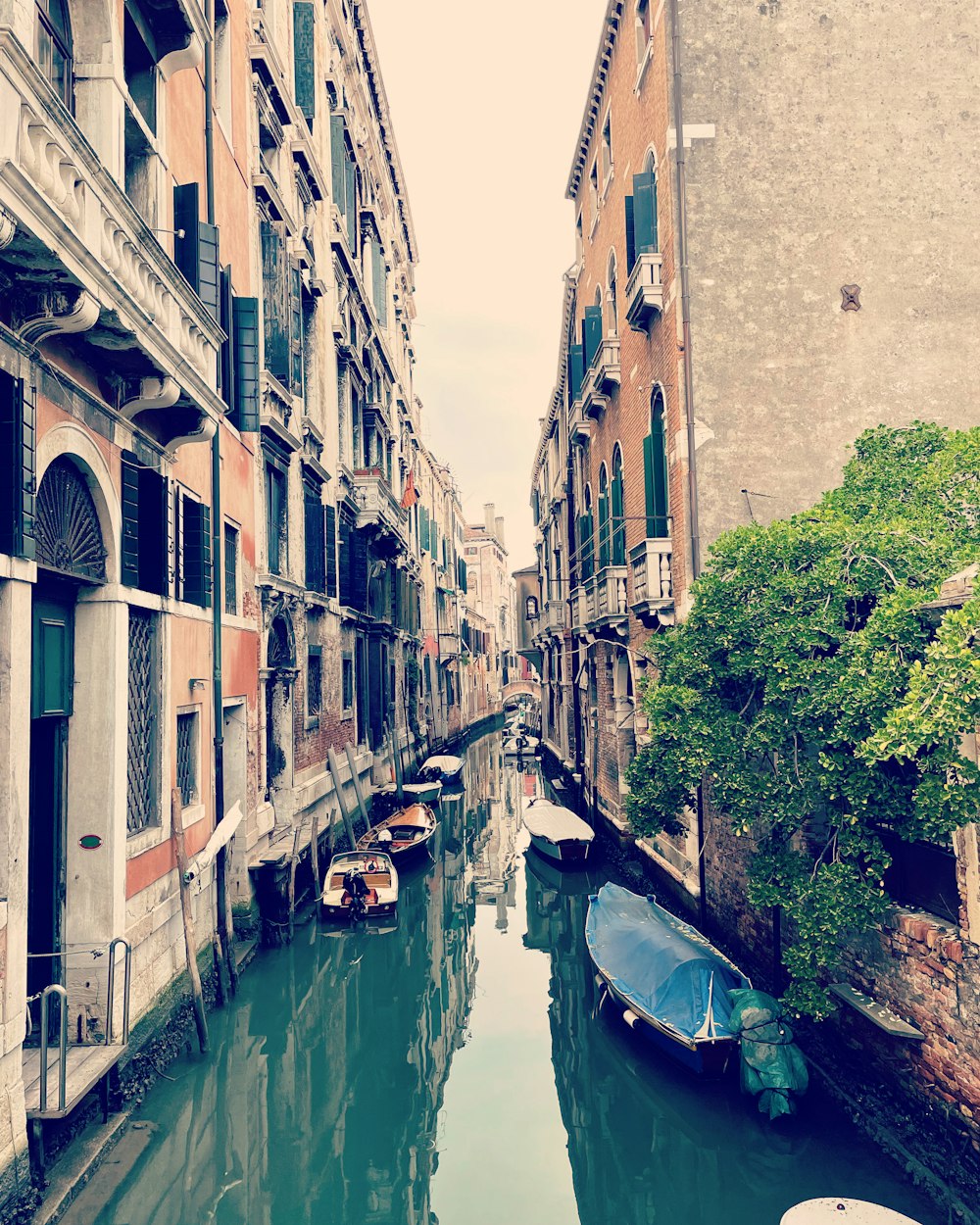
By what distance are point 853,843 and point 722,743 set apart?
1.56 m

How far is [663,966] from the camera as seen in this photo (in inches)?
352

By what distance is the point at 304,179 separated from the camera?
16.5 meters

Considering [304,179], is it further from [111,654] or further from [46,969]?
[46,969]

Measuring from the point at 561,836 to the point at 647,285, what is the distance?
9928 millimetres

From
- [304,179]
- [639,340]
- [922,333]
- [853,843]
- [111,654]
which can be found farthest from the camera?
[304,179]

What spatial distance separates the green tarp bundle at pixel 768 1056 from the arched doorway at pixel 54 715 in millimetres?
5683

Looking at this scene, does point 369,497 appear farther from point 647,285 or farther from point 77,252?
point 77,252

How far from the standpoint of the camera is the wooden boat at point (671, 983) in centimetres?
817

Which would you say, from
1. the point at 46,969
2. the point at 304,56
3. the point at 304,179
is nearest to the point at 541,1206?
the point at 46,969

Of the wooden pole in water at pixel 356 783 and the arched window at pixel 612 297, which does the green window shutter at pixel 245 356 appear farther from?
the wooden pole in water at pixel 356 783

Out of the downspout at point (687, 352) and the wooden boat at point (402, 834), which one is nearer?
the downspout at point (687, 352)

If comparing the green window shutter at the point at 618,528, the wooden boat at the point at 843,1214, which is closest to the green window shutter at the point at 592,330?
the green window shutter at the point at 618,528

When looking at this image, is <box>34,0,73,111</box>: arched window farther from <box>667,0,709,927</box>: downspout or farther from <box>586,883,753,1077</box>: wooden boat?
<box>586,883,753,1077</box>: wooden boat

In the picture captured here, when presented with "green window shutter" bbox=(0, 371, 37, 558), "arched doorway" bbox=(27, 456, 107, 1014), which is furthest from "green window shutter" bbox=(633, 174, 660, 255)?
"green window shutter" bbox=(0, 371, 37, 558)
